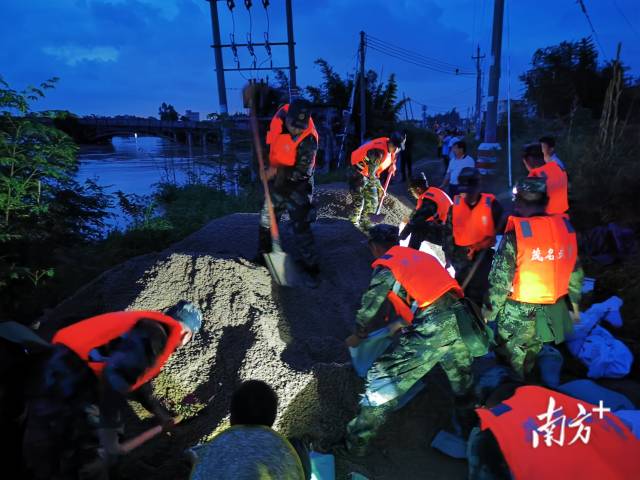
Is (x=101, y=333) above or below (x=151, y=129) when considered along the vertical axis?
below

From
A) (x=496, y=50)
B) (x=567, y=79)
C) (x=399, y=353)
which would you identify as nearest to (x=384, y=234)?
(x=399, y=353)

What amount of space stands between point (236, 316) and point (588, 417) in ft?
8.33

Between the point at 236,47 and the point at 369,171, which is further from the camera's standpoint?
the point at 236,47

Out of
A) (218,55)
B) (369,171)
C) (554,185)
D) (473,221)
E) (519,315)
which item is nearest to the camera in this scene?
(519,315)

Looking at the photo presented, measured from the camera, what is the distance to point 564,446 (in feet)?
4.37

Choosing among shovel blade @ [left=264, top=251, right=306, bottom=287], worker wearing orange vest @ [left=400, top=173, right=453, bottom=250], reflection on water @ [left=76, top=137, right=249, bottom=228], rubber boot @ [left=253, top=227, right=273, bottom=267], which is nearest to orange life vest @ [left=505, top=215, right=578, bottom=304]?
worker wearing orange vest @ [left=400, top=173, right=453, bottom=250]

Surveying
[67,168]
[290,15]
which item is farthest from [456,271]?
[290,15]

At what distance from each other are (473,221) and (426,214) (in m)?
0.71

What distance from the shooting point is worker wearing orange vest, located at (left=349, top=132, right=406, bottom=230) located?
618cm

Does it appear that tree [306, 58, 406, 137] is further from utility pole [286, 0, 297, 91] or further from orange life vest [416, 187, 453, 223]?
orange life vest [416, 187, 453, 223]

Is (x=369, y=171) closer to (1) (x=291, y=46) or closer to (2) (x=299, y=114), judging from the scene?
(2) (x=299, y=114)

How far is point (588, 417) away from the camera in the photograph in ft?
4.61

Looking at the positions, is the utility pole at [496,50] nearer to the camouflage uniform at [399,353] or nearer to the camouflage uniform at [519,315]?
the camouflage uniform at [519,315]

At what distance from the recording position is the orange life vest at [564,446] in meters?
1.28
